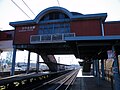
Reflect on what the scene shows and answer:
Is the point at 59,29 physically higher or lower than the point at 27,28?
lower

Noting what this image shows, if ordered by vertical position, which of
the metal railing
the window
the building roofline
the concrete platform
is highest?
the building roofline

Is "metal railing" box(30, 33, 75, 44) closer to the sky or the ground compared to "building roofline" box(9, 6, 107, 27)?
closer to the ground

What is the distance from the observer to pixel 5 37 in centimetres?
3089

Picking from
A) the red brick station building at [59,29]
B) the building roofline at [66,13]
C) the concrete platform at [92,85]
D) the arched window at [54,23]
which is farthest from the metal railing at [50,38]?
the concrete platform at [92,85]

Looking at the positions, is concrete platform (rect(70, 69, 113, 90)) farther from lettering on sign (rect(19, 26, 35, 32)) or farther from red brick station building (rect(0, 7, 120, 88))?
lettering on sign (rect(19, 26, 35, 32))

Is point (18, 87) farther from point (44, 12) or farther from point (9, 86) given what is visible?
point (44, 12)

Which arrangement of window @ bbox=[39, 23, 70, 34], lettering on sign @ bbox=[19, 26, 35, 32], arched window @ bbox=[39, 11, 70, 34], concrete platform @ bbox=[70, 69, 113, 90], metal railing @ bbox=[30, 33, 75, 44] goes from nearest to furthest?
concrete platform @ bbox=[70, 69, 113, 90], metal railing @ bbox=[30, 33, 75, 44], window @ bbox=[39, 23, 70, 34], arched window @ bbox=[39, 11, 70, 34], lettering on sign @ bbox=[19, 26, 35, 32]

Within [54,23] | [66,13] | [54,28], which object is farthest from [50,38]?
[66,13]

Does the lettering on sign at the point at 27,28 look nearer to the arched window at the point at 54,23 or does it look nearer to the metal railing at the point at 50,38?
the arched window at the point at 54,23

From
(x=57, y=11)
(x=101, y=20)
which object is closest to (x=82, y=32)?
(x=101, y=20)

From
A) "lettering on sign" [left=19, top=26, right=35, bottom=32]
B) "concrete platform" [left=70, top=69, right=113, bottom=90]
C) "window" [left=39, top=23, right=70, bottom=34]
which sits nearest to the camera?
"concrete platform" [left=70, top=69, right=113, bottom=90]

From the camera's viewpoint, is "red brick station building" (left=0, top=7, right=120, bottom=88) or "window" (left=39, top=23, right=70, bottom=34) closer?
"red brick station building" (left=0, top=7, right=120, bottom=88)

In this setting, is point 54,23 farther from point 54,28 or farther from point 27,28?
point 27,28

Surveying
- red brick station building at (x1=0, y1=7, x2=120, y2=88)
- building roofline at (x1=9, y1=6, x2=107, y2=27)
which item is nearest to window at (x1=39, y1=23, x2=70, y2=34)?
red brick station building at (x1=0, y1=7, x2=120, y2=88)
